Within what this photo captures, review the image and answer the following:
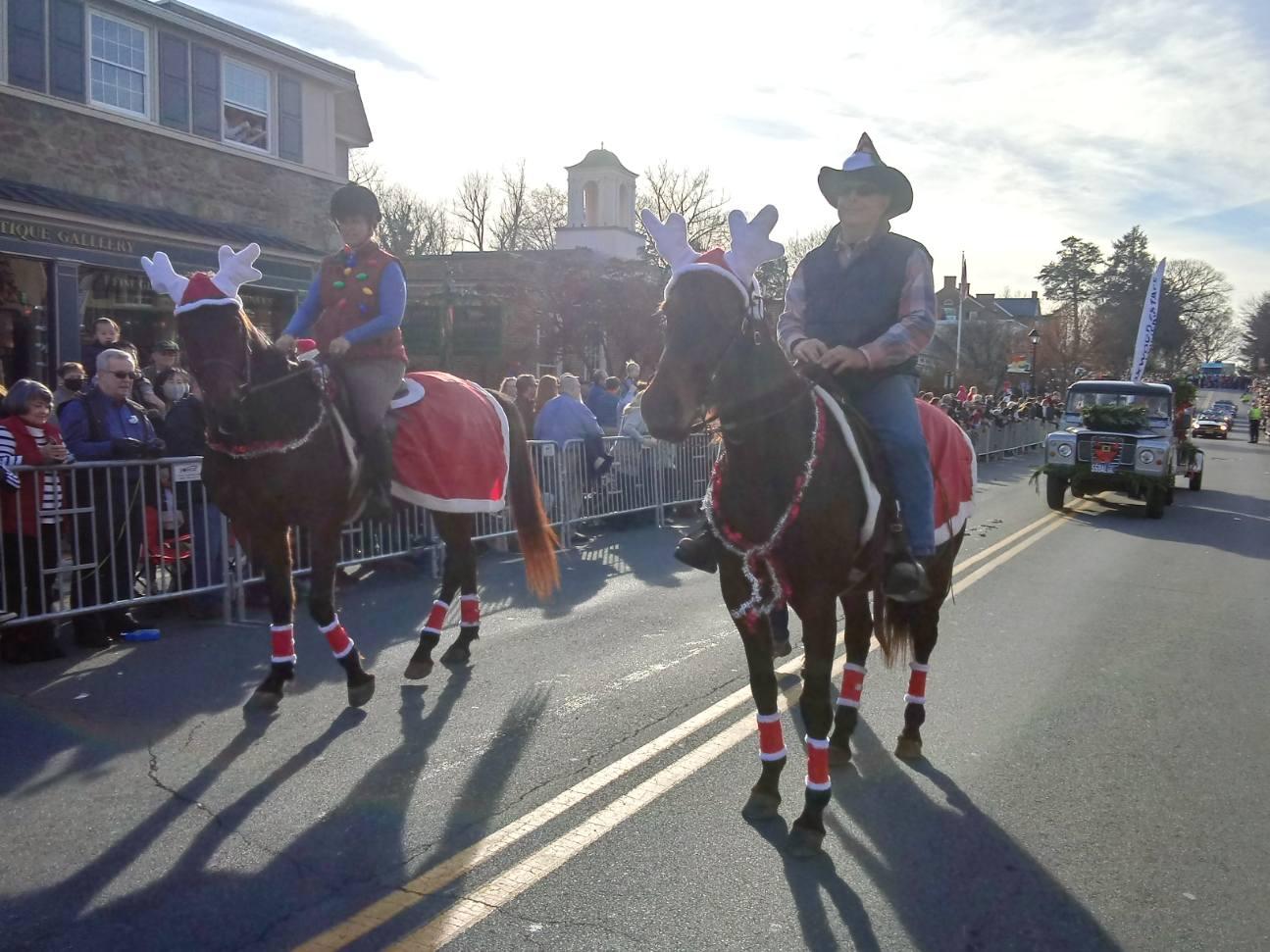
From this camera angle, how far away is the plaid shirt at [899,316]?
426 cm

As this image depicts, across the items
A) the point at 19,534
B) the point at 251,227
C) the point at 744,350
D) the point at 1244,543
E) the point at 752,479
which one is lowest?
the point at 1244,543

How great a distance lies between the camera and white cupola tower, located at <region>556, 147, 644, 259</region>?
55906 mm

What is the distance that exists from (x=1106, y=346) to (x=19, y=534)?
7473 centimetres

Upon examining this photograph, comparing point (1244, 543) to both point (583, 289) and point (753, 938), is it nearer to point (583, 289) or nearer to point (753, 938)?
point (753, 938)

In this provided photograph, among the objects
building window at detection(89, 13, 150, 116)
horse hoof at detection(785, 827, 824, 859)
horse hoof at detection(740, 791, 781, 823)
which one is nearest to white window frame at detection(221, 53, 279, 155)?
building window at detection(89, 13, 150, 116)

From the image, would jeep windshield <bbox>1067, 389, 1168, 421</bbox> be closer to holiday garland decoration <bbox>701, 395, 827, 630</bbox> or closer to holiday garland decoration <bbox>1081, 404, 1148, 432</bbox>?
holiday garland decoration <bbox>1081, 404, 1148, 432</bbox>

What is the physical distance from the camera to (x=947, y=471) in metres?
5.46

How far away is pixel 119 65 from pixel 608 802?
1693 cm

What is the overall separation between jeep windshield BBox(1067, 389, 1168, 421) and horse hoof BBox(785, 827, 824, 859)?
16.2 m

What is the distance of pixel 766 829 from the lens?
424 centimetres

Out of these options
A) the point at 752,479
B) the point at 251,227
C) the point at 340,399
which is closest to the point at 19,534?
the point at 340,399

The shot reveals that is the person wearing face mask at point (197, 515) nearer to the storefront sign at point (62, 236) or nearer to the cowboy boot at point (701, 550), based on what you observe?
the cowboy boot at point (701, 550)

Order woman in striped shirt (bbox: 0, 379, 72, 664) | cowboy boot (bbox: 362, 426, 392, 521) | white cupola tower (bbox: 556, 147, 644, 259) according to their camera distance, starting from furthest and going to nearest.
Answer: white cupola tower (bbox: 556, 147, 644, 259) < woman in striped shirt (bbox: 0, 379, 72, 664) < cowboy boot (bbox: 362, 426, 392, 521)

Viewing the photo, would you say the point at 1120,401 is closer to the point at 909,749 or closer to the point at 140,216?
the point at 909,749
